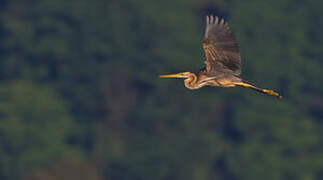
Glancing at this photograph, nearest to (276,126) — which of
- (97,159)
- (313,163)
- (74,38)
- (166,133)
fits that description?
(313,163)

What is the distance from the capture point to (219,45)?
9039mm

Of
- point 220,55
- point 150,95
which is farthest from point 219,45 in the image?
point 150,95

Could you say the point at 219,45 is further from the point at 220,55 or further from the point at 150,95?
the point at 150,95

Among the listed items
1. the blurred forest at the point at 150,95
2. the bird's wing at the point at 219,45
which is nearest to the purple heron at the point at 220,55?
the bird's wing at the point at 219,45

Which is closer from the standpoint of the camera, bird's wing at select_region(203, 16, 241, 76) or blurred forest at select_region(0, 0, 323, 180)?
bird's wing at select_region(203, 16, 241, 76)

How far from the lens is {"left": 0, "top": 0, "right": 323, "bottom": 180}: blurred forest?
1058 inches

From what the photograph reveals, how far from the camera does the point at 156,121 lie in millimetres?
28531

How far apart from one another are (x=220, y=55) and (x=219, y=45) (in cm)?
10

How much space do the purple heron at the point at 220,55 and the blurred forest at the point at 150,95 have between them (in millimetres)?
14202

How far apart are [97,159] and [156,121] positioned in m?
2.09

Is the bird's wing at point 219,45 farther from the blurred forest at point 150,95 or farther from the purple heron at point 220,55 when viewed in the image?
the blurred forest at point 150,95

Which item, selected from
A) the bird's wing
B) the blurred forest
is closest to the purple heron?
the bird's wing

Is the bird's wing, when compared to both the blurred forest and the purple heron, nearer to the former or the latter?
the purple heron

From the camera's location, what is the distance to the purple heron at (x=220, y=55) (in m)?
9.04
